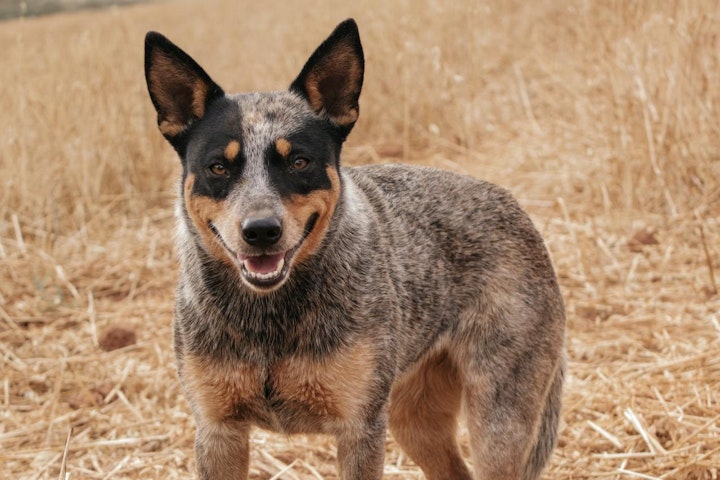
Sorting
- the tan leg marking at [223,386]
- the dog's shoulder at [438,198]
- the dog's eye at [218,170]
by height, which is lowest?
the tan leg marking at [223,386]

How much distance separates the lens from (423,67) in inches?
373

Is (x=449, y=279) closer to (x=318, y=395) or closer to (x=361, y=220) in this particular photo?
(x=361, y=220)

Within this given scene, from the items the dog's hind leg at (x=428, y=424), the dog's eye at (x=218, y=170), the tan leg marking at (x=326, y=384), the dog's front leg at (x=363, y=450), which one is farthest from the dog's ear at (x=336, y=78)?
the dog's hind leg at (x=428, y=424)

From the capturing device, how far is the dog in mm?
3189

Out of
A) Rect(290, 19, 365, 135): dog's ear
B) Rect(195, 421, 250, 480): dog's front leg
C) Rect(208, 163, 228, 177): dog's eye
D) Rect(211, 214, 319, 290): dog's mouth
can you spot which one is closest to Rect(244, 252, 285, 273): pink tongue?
Rect(211, 214, 319, 290): dog's mouth

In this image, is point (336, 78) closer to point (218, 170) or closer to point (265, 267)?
point (218, 170)

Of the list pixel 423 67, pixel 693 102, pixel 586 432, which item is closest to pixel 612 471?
pixel 586 432

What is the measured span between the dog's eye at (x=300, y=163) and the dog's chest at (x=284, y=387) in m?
0.68

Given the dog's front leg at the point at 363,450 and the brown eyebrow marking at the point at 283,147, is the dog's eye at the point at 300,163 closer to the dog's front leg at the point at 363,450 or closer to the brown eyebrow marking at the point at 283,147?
the brown eyebrow marking at the point at 283,147

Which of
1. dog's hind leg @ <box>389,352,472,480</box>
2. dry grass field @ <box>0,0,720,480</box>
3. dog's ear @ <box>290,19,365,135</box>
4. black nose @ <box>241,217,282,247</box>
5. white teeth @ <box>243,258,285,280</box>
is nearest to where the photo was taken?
black nose @ <box>241,217,282,247</box>

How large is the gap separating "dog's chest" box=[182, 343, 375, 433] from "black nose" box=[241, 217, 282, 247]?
0.48 m

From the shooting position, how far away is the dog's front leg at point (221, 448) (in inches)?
129

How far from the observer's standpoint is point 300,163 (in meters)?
3.25

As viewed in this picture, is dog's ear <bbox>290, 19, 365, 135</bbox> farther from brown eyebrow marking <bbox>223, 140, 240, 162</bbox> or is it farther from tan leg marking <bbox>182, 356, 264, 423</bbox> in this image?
tan leg marking <bbox>182, 356, 264, 423</bbox>
